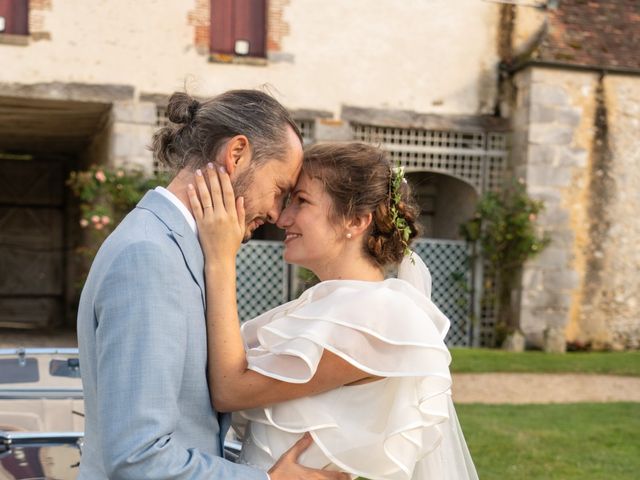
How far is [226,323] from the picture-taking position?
204 cm

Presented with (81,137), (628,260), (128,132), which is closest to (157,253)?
(128,132)

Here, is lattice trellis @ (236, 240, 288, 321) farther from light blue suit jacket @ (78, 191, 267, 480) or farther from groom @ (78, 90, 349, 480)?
light blue suit jacket @ (78, 191, 267, 480)

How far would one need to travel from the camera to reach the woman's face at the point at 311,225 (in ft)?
8.13

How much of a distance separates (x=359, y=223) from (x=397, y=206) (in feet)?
0.42

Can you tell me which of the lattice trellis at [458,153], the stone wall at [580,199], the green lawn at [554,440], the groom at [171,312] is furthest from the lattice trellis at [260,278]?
the groom at [171,312]

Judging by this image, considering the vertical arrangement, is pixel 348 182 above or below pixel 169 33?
below

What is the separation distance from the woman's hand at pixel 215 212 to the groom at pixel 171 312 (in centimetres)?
3

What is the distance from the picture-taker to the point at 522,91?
12.6 m

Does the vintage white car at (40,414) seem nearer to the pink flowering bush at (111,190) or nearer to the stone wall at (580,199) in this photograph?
the pink flowering bush at (111,190)

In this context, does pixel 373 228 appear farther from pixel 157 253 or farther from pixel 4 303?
pixel 4 303

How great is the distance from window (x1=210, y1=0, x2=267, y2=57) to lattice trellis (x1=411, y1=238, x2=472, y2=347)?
145 inches

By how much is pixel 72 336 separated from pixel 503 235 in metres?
7.23

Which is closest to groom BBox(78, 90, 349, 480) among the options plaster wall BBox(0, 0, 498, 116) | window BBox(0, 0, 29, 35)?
plaster wall BBox(0, 0, 498, 116)

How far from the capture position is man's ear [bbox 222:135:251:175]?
6.79 ft
